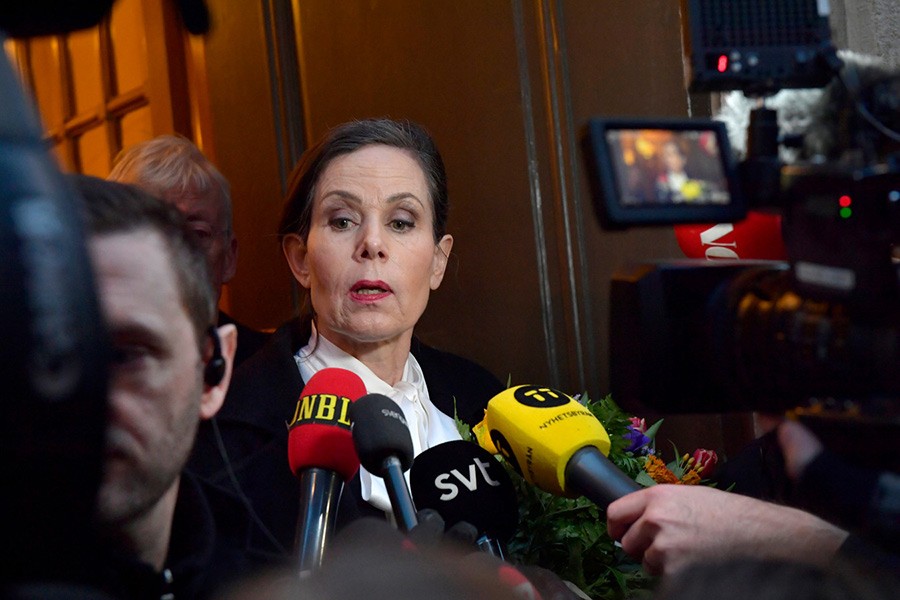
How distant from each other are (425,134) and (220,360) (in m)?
1.29

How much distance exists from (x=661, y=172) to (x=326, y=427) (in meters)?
0.49

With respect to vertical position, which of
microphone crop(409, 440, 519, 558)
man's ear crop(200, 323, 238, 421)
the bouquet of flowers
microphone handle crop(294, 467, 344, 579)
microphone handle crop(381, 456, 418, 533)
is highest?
man's ear crop(200, 323, 238, 421)

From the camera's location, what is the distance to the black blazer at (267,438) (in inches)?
62.4

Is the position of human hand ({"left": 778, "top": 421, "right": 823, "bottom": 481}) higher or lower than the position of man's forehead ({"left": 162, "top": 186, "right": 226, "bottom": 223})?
lower

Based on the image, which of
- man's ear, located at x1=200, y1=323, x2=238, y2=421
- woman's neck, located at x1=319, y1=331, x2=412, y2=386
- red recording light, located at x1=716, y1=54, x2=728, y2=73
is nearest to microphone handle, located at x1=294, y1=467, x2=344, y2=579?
man's ear, located at x1=200, y1=323, x2=238, y2=421

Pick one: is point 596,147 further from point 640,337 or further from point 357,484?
point 357,484

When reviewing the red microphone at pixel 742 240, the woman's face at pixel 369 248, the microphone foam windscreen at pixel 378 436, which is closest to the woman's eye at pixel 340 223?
the woman's face at pixel 369 248

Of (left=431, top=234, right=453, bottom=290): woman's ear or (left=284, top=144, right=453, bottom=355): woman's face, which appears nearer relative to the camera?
(left=284, top=144, right=453, bottom=355): woman's face

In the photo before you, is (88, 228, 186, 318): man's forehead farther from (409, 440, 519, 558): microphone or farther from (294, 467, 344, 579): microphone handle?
(409, 440, 519, 558): microphone

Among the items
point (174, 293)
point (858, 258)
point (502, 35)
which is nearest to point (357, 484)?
point (174, 293)

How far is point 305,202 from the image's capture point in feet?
6.94

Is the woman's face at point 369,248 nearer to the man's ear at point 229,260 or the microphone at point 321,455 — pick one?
the microphone at point 321,455

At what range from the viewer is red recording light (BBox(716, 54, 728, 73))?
99cm

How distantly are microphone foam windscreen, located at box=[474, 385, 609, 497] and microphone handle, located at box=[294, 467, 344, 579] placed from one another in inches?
11.0
